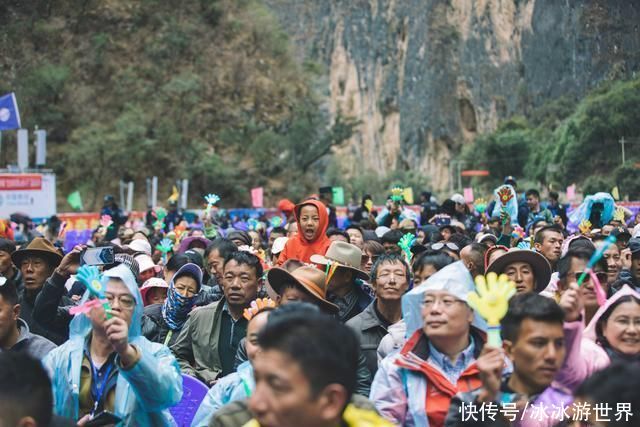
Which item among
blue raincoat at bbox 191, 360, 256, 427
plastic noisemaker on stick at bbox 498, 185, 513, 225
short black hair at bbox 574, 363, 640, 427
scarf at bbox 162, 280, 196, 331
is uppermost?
plastic noisemaker on stick at bbox 498, 185, 513, 225

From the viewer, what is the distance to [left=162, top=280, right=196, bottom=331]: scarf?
233 inches

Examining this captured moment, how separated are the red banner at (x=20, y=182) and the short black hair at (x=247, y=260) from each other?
51.7 ft

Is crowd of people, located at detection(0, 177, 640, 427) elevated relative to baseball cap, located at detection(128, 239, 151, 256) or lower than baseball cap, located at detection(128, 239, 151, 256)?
lower

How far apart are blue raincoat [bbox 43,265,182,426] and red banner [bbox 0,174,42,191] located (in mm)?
17123

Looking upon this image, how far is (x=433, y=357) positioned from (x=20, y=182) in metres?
18.4

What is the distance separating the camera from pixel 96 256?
5.74 metres

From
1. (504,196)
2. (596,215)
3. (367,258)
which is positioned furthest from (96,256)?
(596,215)

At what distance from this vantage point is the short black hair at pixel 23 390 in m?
3.07

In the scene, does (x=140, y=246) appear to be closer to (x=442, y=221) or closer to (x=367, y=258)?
(x=367, y=258)

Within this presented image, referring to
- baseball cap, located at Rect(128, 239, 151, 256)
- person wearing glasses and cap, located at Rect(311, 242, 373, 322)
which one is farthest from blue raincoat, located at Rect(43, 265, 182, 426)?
baseball cap, located at Rect(128, 239, 151, 256)

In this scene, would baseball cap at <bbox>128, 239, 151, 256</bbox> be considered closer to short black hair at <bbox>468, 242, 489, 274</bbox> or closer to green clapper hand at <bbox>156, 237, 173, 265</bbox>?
green clapper hand at <bbox>156, 237, 173, 265</bbox>

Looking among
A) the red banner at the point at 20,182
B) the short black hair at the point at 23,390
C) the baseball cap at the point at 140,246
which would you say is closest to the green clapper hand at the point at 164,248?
the baseball cap at the point at 140,246

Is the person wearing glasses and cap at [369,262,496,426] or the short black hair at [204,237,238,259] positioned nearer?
the person wearing glasses and cap at [369,262,496,426]

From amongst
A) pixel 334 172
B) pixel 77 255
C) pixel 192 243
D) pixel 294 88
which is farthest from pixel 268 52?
pixel 77 255
